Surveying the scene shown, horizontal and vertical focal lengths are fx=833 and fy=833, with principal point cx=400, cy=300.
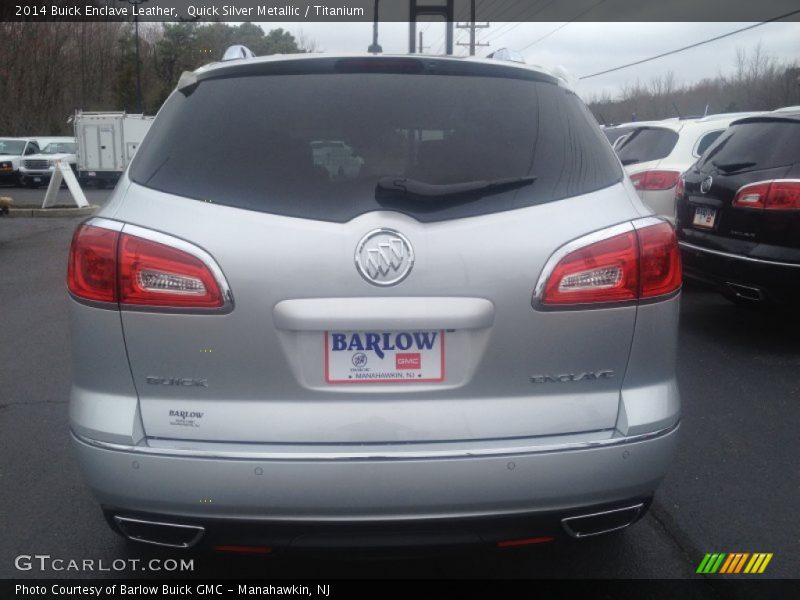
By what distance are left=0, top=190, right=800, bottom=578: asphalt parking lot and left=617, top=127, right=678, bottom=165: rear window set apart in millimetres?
2709

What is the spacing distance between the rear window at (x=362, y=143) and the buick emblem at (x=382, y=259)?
0.11 metres

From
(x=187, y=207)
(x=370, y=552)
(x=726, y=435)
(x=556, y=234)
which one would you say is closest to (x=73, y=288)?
(x=187, y=207)

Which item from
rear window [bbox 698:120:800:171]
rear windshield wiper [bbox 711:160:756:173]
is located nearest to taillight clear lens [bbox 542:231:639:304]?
rear window [bbox 698:120:800:171]

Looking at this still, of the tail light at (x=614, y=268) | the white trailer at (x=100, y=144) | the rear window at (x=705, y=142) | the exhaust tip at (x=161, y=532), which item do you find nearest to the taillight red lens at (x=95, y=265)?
the exhaust tip at (x=161, y=532)

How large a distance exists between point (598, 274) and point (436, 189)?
540 mm

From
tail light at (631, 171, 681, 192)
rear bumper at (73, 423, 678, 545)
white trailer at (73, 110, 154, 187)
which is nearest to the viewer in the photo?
rear bumper at (73, 423, 678, 545)

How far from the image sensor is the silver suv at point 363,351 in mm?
2334

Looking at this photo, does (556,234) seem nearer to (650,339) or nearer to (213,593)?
(650,339)

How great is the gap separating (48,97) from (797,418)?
56954 mm

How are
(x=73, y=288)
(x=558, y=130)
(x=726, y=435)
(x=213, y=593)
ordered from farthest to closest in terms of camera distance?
(x=726, y=435) < (x=213, y=593) < (x=558, y=130) < (x=73, y=288)

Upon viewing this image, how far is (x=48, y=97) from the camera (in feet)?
177

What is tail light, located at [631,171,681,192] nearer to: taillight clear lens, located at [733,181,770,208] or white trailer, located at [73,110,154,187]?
taillight clear lens, located at [733,181,770,208]

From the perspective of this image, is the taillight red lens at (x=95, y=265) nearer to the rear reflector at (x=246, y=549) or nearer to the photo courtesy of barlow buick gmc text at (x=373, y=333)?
the photo courtesy of barlow buick gmc text at (x=373, y=333)

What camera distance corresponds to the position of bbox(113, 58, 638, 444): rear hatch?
234 cm
